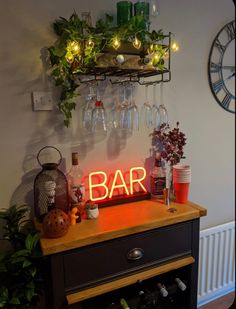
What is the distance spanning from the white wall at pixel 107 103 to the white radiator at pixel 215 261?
10 centimetres

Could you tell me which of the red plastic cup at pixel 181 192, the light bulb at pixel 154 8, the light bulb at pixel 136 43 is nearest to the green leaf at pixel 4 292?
the red plastic cup at pixel 181 192

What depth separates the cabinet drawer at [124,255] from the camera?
124cm

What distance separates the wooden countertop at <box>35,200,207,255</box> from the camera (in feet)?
3.93

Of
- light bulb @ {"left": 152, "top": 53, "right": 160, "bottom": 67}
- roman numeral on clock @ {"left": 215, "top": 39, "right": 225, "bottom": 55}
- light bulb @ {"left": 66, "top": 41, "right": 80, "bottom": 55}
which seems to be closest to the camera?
light bulb @ {"left": 66, "top": 41, "right": 80, "bottom": 55}

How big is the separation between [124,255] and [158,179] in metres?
0.53

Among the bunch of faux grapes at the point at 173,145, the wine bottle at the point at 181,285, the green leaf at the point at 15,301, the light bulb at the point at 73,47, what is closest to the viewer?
the green leaf at the point at 15,301

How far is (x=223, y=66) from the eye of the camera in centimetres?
198

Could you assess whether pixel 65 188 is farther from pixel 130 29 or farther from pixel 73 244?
pixel 130 29

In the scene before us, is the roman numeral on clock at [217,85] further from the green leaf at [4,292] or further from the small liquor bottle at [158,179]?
the green leaf at [4,292]

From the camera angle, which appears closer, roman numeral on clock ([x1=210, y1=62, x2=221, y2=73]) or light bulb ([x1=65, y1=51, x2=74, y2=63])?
light bulb ([x1=65, y1=51, x2=74, y2=63])

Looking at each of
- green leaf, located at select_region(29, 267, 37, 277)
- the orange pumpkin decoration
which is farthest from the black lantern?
green leaf, located at select_region(29, 267, 37, 277)

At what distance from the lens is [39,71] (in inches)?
56.1

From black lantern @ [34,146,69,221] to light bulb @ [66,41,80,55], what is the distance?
56 cm

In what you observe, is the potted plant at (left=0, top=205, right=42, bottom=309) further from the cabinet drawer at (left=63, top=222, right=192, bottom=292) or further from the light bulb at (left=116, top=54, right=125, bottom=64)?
the light bulb at (left=116, top=54, right=125, bottom=64)
